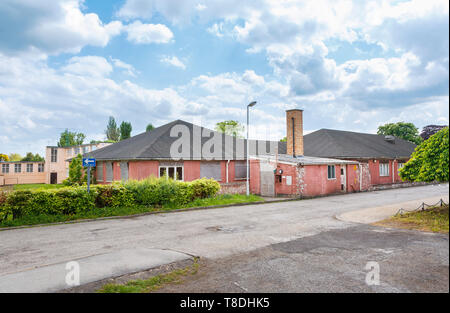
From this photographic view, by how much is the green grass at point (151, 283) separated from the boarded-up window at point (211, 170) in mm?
16860

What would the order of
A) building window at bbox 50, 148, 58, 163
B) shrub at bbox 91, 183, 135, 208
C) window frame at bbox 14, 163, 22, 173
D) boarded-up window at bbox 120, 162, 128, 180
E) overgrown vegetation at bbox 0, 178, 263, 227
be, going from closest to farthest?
overgrown vegetation at bbox 0, 178, 263, 227 → shrub at bbox 91, 183, 135, 208 → boarded-up window at bbox 120, 162, 128, 180 → window frame at bbox 14, 163, 22, 173 → building window at bbox 50, 148, 58, 163

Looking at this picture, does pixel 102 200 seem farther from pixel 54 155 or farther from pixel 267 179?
pixel 54 155

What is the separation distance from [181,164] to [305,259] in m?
16.4

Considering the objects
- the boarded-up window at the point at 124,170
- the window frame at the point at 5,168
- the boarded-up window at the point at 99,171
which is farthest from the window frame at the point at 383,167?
the window frame at the point at 5,168

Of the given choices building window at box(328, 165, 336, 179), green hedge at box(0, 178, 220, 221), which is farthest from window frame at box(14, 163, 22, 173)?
building window at box(328, 165, 336, 179)

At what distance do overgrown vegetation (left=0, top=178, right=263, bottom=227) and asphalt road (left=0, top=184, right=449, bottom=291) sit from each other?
1.03 m

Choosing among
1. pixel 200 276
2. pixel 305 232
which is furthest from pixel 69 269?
pixel 305 232

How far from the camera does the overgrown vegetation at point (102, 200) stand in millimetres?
12141

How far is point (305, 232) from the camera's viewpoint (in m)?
9.59

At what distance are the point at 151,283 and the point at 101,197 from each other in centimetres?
1008

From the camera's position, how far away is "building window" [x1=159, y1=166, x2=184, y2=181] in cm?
2130

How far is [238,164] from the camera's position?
25453 millimetres

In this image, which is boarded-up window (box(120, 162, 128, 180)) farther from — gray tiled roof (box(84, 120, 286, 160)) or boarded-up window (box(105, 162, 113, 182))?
boarded-up window (box(105, 162, 113, 182))

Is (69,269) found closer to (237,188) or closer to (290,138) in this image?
(237,188)
